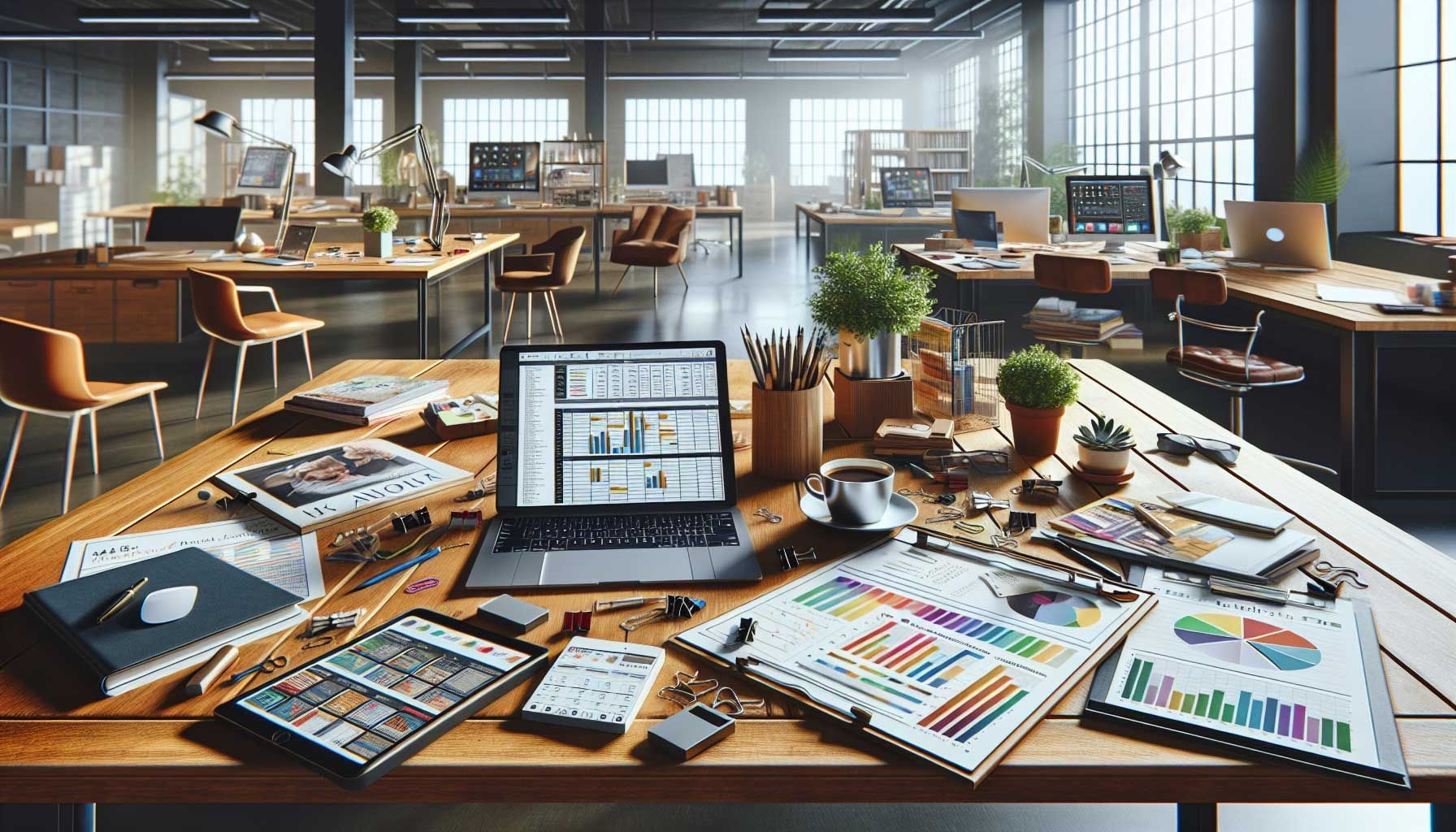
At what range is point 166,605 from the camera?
1037 millimetres

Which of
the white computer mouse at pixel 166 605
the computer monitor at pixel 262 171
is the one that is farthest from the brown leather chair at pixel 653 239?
the white computer mouse at pixel 166 605

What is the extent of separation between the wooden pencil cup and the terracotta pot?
15.0 inches

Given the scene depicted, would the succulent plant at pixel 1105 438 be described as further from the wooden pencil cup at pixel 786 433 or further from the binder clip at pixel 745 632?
the binder clip at pixel 745 632

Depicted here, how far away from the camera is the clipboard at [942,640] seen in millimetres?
878

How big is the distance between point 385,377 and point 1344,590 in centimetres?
186

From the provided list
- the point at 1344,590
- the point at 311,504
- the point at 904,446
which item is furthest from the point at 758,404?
the point at 1344,590

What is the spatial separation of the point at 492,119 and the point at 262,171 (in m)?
14.1

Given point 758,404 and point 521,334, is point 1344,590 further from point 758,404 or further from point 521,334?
point 521,334

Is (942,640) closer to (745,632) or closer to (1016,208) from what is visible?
(745,632)

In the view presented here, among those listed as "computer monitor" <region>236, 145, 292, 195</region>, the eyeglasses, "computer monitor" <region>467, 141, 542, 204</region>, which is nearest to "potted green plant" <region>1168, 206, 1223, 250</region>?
the eyeglasses

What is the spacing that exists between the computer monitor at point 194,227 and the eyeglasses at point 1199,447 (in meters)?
6.34

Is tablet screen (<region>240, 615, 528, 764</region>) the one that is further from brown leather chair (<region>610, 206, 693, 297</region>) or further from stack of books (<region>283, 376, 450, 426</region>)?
brown leather chair (<region>610, 206, 693, 297</region>)

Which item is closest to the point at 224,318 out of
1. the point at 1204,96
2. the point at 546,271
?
the point at 546,271

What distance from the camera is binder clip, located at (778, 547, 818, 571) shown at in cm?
125
